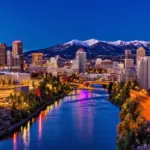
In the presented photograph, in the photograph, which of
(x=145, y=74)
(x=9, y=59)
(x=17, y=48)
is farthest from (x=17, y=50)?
(x=145, y=74)

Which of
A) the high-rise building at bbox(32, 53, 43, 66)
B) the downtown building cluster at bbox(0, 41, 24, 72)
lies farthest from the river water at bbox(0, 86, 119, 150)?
the high-rise building at bbox(32, 53, 43, 66)

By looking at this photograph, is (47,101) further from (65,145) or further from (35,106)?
(65,145)

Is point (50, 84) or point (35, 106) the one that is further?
point (50, 84)

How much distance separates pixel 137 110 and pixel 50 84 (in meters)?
8.19

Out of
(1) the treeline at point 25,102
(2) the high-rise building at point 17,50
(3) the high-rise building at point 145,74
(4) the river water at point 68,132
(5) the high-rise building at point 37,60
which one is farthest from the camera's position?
(5) the high-rise building at point 37,60

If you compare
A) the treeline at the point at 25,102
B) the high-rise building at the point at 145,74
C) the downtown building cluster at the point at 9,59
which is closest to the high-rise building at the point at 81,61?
the downtown building cluster at the point at 9,59

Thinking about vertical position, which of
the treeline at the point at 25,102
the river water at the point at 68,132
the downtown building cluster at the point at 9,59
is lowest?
the river water at the point at 68,132

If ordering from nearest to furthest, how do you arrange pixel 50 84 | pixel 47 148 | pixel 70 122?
pixel 47 148 → pixel 70 122 → pixel 50 84

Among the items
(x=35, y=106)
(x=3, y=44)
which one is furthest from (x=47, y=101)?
(x=3, y=44)

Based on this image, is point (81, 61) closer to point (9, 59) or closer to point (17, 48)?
point (17, 48)

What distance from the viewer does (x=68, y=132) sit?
23.2 ft

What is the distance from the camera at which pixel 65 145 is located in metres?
6.05

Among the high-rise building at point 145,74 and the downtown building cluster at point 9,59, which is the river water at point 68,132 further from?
the downtown building cluster at point 9,59

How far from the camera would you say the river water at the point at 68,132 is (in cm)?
600
